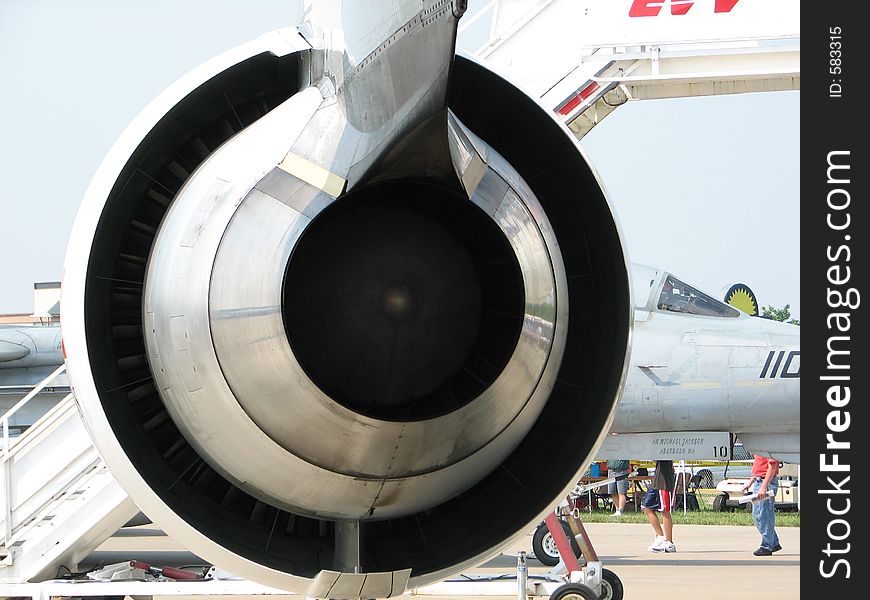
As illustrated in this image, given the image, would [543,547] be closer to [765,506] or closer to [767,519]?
[765,506]

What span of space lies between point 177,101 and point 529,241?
39.7 inches

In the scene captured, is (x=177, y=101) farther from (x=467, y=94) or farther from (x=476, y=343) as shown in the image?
(x=476, y=343)

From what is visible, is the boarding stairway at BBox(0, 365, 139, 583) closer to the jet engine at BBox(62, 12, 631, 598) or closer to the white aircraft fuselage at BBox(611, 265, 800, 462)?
the white aircraft fuselage at BBox(611, 265, 800, 462)

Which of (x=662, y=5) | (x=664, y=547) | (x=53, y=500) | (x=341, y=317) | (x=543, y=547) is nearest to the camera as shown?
(x=341, y=317)

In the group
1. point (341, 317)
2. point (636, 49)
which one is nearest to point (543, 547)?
point (636, 49)

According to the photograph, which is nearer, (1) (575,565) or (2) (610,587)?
(1) (575,565)

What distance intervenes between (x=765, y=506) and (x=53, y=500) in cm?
894

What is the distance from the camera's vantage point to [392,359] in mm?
2475

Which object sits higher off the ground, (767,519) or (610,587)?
(767,519)

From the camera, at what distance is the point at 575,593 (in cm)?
716

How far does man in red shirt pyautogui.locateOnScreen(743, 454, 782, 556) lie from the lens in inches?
502

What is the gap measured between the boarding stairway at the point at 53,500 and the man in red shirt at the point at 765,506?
8.22 meters

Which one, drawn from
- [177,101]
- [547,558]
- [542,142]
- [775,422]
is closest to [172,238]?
[177,101]

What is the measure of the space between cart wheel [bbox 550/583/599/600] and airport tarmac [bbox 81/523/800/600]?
388mm
